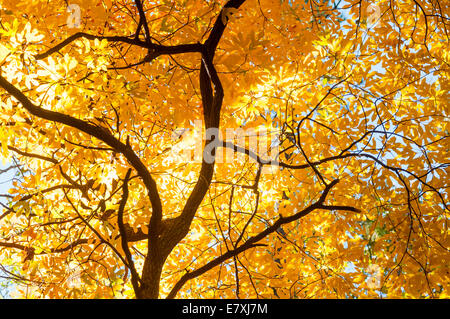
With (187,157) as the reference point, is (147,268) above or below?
below

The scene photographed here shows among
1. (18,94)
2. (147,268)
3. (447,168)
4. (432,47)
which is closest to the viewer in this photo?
(18,94)

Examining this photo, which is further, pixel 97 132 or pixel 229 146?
pixel 229 146

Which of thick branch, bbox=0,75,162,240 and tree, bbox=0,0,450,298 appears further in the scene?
tree, bbox=0,0,450,298

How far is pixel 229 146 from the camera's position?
10.1 ft

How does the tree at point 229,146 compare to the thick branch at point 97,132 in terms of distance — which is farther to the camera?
the tree at point 229,146

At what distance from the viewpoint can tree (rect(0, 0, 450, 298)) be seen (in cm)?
276

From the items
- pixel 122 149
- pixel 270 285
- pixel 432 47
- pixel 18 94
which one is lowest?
pixel 270 285

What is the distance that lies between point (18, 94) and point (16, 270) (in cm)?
348

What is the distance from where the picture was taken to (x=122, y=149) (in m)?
2.55

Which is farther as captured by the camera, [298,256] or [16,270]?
[16,270]

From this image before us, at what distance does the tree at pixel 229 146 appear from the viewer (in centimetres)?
276
